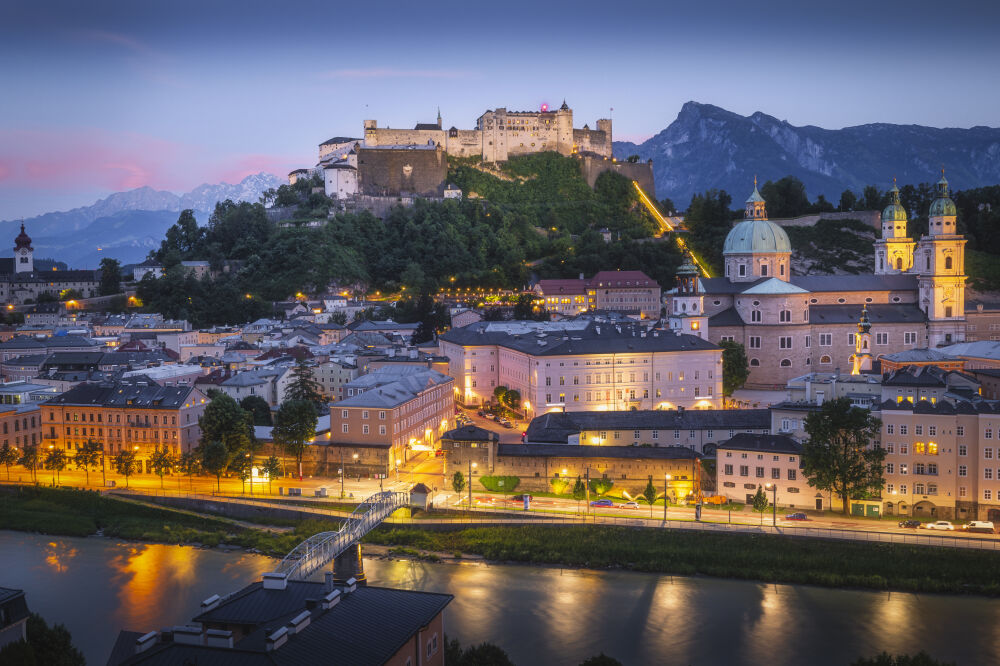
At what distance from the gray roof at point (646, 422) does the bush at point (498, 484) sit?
1.66 meters

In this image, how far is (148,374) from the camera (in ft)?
105

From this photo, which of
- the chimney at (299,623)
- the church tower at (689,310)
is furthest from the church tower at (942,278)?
the chimney at (299,623)

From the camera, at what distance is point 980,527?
1986 cm

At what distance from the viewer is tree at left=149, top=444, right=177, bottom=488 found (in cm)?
2567

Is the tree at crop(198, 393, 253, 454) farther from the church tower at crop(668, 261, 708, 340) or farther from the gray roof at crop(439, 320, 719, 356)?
the church tower at crop(668, 261, 708, 340)

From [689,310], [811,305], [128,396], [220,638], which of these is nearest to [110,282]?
[128,396]

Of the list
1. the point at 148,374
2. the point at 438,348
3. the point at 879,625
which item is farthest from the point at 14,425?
the point at 879,625

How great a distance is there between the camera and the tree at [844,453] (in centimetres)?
2083

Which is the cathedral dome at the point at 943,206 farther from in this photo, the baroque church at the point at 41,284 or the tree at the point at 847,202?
the baroque church at the point at 41,284

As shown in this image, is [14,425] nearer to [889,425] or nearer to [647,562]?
[647,562]

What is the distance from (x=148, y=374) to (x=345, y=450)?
10420mm

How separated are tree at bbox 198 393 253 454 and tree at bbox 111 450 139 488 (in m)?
1.95

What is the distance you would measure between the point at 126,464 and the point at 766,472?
54.7 feet

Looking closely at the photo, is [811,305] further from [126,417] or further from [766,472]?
[126,417]
